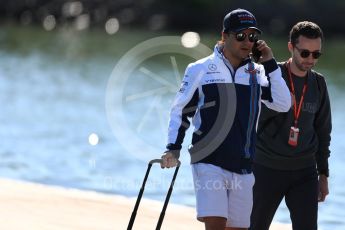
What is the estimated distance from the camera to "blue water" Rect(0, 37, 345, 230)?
13.8 metres

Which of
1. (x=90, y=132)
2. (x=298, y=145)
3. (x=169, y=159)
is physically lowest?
(x=169, y=159)

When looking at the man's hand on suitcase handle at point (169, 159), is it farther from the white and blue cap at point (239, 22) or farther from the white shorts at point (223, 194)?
the white and blue cap at point (239, 22)

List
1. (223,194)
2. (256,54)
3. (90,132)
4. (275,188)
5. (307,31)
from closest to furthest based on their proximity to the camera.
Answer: (223,194), (256,54), (307,31), (275,188), (90,132)

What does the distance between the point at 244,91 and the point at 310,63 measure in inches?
30.2

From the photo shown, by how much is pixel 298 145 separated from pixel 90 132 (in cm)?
1383

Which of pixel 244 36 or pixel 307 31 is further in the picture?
pixel 307 31

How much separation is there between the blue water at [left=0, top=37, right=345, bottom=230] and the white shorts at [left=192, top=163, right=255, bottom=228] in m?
4.96

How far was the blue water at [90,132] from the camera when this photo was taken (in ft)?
45.3

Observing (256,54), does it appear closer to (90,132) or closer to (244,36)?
(244,36)

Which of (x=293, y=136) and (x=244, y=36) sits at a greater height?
(x=244, y=36)

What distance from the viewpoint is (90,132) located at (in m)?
20.5

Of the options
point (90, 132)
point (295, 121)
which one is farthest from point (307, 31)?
point (90, 132)

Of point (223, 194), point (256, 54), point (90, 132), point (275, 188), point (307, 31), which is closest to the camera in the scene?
point (223, 194)

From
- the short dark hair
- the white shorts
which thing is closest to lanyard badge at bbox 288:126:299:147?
the short dark hair
